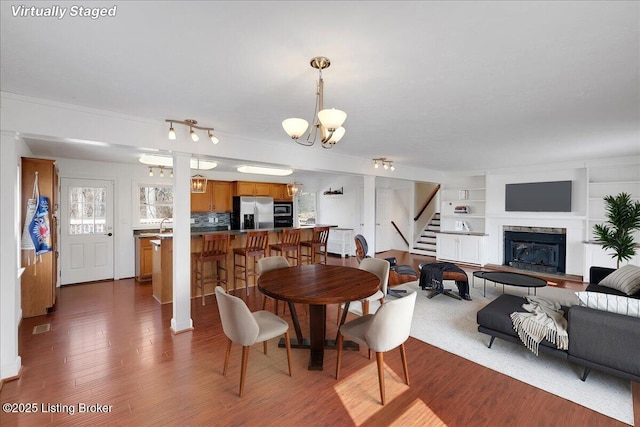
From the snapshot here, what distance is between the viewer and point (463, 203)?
25.5 feet

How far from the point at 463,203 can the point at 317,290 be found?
263 inches

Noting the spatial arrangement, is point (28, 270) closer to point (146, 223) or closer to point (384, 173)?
point (146, 223)

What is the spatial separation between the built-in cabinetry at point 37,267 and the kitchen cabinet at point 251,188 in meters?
3.65

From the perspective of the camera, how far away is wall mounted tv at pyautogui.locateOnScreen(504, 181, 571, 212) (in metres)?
6.03

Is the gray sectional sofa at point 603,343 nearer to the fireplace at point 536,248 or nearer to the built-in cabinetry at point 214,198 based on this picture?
the fireplace at point 536,248

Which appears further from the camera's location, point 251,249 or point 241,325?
point 251,249

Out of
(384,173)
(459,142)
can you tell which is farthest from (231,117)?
(384,173)

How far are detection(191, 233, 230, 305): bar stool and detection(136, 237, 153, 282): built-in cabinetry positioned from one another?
5.08ft

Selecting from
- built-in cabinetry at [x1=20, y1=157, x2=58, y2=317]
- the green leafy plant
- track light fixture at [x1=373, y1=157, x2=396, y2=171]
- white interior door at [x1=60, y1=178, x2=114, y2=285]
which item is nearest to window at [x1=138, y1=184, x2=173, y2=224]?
white interior door at [x1=60, y1=178, x2=114, y2=285]

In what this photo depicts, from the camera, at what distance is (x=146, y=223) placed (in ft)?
20.3

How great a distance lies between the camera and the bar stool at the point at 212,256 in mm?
4270

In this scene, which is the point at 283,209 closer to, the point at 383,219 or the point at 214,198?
the point at 214,198

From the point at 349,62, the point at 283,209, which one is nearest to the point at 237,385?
the point at 349,62

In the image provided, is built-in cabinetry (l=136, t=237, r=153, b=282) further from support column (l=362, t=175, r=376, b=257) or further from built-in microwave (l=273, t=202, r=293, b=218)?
support column (l=362, t=175, r=376, b=257)
